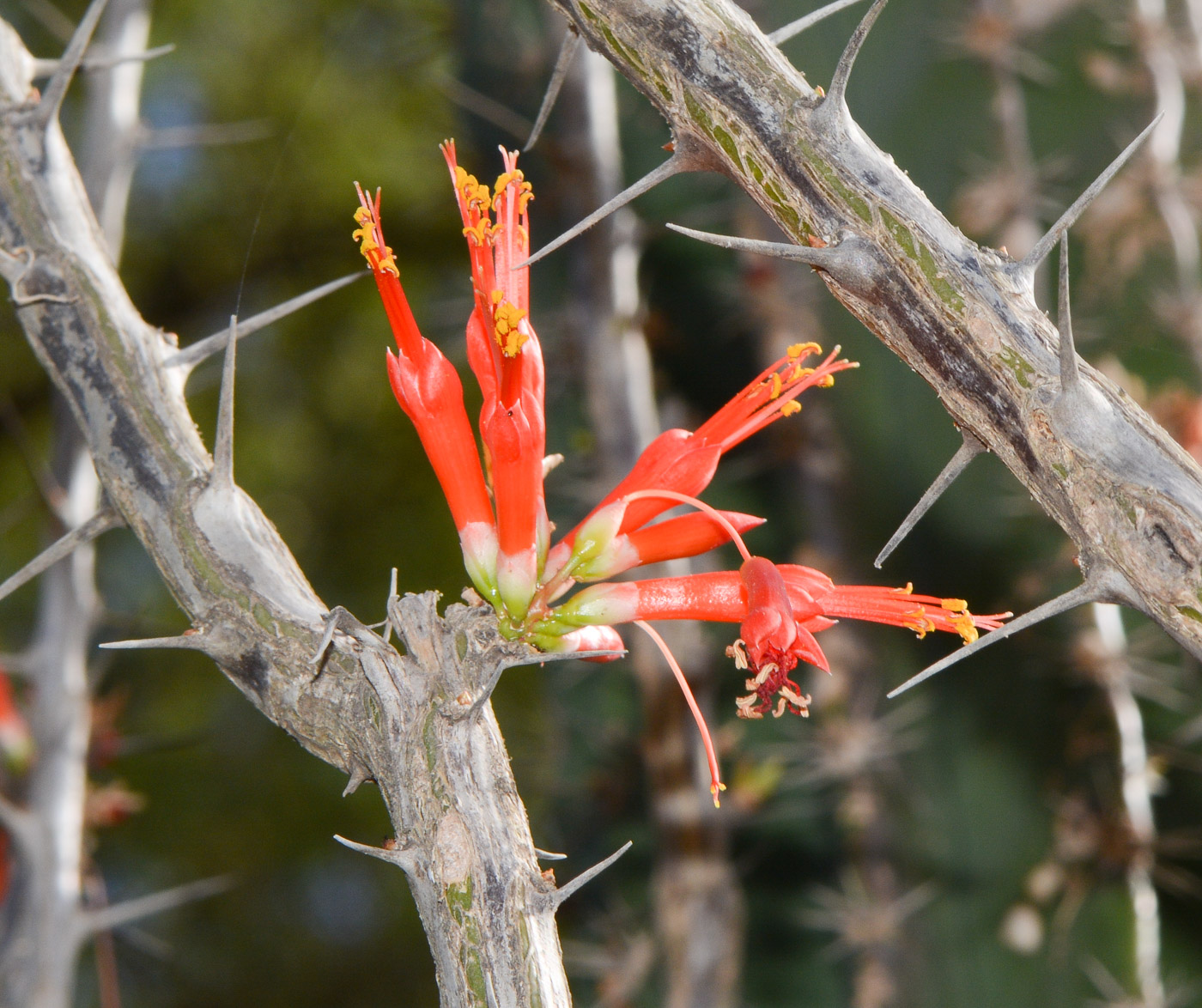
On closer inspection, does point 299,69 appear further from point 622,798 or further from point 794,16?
point 622,798

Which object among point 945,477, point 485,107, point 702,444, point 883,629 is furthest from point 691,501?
point 485,107

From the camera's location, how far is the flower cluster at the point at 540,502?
2.49 feet

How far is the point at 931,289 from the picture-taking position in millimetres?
636

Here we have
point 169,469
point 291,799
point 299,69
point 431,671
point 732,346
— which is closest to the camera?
point 431,671

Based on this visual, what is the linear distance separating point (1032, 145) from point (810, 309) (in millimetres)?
422

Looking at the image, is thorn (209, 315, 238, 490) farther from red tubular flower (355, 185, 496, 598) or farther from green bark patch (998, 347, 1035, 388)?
green bark patch (998, 347, 1035, 388)

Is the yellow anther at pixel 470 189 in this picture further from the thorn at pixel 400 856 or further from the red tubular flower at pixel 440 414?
the thorn at pixel 400 856

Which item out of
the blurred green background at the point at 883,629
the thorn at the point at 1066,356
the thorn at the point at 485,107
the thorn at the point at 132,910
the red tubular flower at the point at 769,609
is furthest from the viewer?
the thorn at the point at 485,107

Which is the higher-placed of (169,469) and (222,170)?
(222,170)

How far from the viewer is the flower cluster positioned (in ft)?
2.49

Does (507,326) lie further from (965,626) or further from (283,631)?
(965,626)

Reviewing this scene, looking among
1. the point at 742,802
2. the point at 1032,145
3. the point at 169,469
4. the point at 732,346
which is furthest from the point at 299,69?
the point at 169,469

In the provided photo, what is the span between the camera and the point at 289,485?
10.5 ft

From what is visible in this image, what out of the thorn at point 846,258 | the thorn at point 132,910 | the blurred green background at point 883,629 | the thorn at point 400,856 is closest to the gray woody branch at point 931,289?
the thorn at point 846,258
